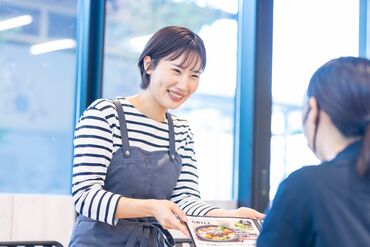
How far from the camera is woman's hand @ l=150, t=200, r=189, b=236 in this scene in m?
1.57

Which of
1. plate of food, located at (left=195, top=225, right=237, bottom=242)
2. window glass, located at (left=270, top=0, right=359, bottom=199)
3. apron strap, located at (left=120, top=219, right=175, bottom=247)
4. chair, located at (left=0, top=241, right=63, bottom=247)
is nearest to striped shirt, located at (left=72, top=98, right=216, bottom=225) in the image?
apron strap, located at (left=120, top=219, right=175, bottom=247)

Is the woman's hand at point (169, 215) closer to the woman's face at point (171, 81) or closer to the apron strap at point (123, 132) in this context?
the apron strap at point (123, 132)

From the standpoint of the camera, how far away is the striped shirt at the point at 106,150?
167cm

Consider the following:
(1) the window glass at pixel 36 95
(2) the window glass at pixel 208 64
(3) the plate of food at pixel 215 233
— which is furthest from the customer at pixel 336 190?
(2) the window glass at pixel 208 64

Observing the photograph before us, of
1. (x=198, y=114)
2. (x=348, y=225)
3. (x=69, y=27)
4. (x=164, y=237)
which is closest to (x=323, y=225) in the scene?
(x=348, y=225)

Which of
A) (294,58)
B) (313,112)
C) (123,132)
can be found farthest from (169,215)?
(294,58)

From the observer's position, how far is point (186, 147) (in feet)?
6.57

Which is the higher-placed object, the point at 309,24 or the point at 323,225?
the point at 309,24

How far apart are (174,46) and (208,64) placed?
2.12 metres

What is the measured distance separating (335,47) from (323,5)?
319 mm

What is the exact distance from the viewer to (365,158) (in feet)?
3.71

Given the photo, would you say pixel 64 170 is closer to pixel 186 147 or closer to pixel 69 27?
pixel 69 27

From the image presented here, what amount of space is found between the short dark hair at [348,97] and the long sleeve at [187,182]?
0.83 m

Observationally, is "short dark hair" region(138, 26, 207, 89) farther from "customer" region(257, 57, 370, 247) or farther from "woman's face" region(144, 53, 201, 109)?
"customer" region(257, 57, 370, 247)
